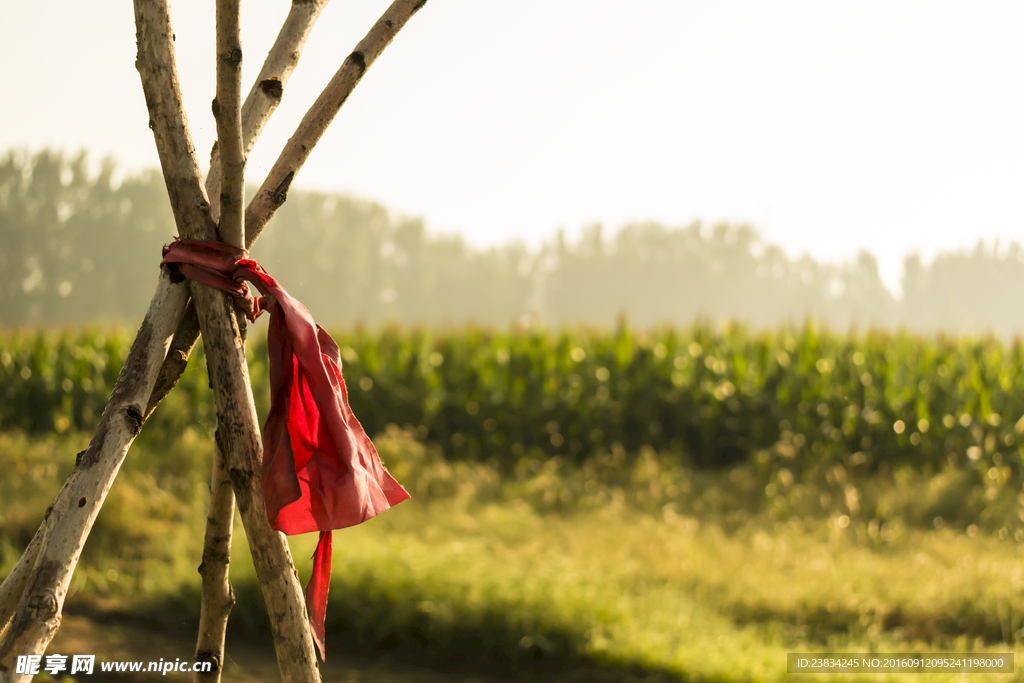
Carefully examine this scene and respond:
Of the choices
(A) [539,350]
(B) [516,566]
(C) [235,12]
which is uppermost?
(C) [235,12]

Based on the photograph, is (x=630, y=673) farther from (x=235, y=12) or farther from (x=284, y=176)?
(x=235, y=12)

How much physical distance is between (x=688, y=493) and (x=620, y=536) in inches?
59.1

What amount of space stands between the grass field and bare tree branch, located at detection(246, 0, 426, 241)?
2207 mm

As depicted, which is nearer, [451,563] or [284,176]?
[284,176]

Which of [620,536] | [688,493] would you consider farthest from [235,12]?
[688,493]

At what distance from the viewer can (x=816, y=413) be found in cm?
678

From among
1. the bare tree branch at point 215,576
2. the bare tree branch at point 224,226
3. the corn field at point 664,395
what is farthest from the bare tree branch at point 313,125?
the corn field at point 664,395

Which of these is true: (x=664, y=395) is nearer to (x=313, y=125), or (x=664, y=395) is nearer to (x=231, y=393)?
(x=313, y=125)

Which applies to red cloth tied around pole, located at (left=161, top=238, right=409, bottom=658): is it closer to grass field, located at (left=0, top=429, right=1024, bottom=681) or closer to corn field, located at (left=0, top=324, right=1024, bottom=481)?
grass field, located at (left=0, top=429, right=1024, bottom=681)

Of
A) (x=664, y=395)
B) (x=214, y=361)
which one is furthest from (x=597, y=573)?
(x=664, y=395)

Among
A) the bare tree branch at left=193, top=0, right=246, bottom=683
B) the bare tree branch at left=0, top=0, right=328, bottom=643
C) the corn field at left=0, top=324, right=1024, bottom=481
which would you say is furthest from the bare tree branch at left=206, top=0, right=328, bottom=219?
the corn field at left=0, top=324, right=1024, bottom=481

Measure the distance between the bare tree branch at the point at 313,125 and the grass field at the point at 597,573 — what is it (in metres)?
2.21

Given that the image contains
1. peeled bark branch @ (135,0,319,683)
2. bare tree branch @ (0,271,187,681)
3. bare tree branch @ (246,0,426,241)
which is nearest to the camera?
bare tree branch @ (0,271,187,681)

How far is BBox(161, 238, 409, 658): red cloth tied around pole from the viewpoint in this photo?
4.09 feet
